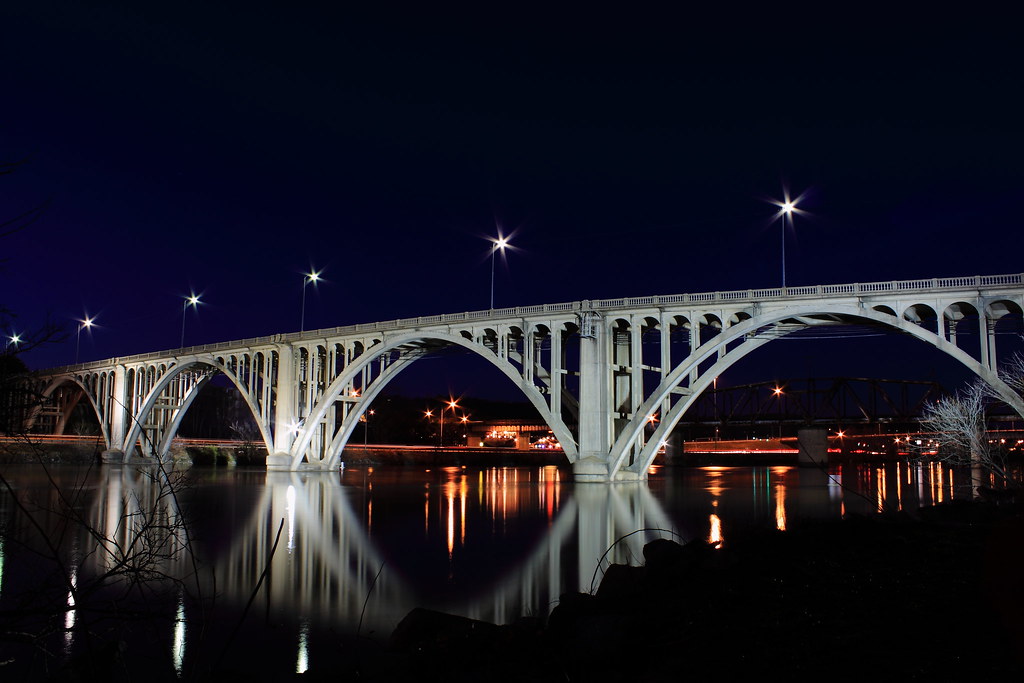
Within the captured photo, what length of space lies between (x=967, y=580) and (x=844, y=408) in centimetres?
13129

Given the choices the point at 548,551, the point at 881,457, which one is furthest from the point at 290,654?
the point at 881,457

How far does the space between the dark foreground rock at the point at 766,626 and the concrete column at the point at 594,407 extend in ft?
111

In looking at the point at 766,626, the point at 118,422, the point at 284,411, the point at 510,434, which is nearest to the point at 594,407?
the point at 284,411

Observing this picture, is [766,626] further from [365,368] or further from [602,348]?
[365,368]

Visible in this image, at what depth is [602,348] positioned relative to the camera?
47.2 metres

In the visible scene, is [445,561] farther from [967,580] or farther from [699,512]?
[699,512]

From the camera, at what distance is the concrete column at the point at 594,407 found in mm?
46906

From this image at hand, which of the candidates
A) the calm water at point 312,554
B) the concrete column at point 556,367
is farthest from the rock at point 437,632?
the concrete column at point 556,367

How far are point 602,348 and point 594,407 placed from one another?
3550mm

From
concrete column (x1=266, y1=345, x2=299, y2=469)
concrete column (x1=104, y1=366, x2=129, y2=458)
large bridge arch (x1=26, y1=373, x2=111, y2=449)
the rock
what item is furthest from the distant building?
the rock

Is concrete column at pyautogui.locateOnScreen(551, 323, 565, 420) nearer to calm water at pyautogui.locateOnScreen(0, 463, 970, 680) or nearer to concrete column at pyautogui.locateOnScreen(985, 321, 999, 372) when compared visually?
calm water at pyautogui.locateOnScreen(0, 463, 970, 680)

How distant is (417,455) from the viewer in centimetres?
9125

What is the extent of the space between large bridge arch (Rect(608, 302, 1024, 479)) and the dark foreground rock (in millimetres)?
27851

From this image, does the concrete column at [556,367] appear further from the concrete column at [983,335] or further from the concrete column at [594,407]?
the concrete column at [983,335]
